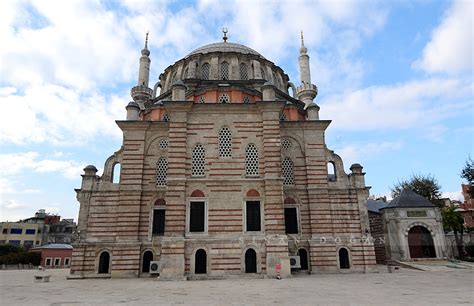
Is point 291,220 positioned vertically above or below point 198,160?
below

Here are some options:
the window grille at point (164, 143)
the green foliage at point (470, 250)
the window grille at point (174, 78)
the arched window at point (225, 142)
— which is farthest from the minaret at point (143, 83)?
the green foliage at point (470, 250)

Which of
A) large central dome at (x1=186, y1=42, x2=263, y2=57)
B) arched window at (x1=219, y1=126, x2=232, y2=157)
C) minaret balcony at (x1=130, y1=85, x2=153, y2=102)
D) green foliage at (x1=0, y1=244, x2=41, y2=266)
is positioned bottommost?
green foliage at (x1=0, y1=244, x2=41, y2=266)

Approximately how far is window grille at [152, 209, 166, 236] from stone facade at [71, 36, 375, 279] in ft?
0.24

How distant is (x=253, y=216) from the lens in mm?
17172

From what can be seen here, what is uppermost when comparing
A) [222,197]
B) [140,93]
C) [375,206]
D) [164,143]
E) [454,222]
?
[140,93]

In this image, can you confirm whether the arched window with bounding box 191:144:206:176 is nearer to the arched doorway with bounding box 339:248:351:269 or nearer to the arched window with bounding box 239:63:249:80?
the arched window with bounding box 239:63:249:80

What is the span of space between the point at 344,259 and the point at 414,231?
8005mm

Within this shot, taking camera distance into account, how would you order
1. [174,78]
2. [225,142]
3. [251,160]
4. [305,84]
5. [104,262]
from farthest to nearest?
[174,78] < [305,84] < [104,262] < [225,142] < [251,160]

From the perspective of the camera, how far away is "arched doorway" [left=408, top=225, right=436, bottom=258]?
22734mm

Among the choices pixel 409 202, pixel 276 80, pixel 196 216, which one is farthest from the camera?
pixel 276 80

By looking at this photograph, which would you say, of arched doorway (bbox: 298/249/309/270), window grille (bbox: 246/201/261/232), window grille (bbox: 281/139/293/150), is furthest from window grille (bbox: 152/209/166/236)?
window grille (bbox: 281/139/293/150)

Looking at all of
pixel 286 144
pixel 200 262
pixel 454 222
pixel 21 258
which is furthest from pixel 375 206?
pixel 21 258

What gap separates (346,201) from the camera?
19.8 meters

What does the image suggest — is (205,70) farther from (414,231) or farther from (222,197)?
(414,231)
